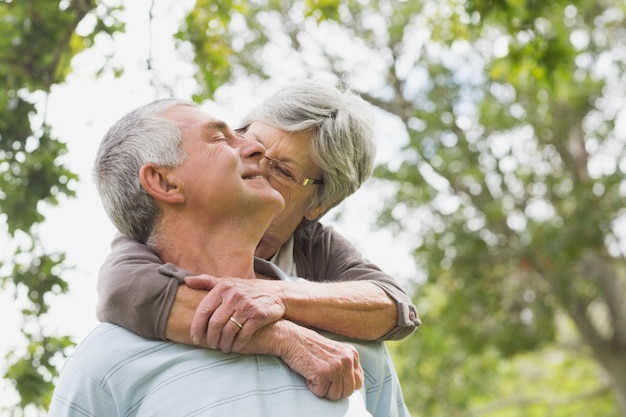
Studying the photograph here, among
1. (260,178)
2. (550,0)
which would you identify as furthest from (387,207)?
(260,178)

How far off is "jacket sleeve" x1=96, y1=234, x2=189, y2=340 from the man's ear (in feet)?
0.52

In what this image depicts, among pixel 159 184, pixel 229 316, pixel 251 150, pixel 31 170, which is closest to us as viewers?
pixel 229 316

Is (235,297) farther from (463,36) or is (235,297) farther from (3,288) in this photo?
(463,36)

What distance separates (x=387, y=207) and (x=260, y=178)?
375 inches

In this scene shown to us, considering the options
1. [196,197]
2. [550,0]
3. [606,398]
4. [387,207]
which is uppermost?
[550,0]

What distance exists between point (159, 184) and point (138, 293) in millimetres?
300

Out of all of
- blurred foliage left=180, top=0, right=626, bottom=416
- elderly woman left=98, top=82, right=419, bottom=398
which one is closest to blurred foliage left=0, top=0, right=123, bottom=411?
elderly woman left=98, top=82, right=419, bottom=398

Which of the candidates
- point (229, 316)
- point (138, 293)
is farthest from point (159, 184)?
point (229, 316)

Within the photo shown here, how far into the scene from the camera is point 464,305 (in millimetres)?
10648

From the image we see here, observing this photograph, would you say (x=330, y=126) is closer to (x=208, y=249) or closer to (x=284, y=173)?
(x=284, y=173)

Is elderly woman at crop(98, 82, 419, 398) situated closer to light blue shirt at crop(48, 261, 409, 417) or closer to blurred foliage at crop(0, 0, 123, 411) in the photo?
light blue shirt at crop(48, 261, 409, 417)

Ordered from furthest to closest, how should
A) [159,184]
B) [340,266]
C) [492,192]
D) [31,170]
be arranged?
[492,192] < [31,170] < [340,266] < [159,184]

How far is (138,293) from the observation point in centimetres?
178

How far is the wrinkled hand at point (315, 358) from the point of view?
1824 mm
